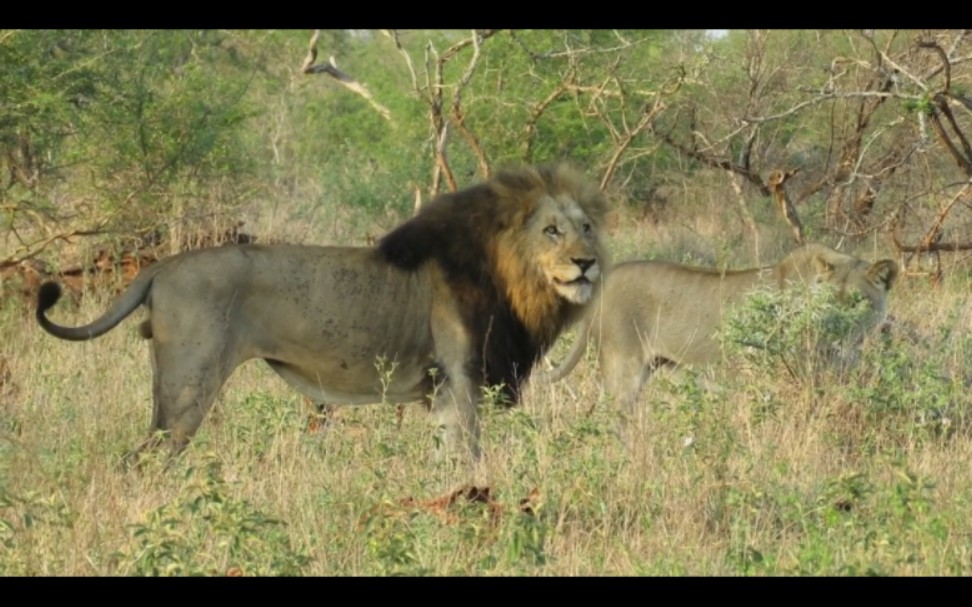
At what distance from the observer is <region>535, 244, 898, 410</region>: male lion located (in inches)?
306

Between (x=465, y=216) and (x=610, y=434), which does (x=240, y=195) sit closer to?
(x=465, y=216)

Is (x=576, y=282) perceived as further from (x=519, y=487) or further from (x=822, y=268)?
(x=519, y=487)

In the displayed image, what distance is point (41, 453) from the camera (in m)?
6.07

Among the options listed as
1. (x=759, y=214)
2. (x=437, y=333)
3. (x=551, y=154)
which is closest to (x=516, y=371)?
(x=437, y=333)

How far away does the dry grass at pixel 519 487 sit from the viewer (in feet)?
15.1

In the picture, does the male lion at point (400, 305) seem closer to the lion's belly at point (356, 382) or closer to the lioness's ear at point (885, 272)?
the lion's belly at point (356, 382)

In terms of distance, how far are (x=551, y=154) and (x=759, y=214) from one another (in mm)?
2321

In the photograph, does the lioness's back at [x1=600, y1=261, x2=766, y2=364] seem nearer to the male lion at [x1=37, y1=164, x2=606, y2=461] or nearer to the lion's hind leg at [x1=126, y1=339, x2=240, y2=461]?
the male lion at [x1=37, y1=164, x2=606, y2=461]

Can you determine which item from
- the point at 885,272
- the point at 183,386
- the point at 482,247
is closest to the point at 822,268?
the point at 885,272

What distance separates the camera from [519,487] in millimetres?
5379

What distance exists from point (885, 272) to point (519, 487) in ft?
9.62

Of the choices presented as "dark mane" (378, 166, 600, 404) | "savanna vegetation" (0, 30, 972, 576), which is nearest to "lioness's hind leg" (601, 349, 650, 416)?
"savanna vegetation" (0, 30, 972, 576)

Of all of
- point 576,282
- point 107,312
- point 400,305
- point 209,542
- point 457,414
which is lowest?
point 209,542

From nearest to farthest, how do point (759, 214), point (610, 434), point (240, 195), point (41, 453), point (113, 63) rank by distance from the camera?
point (610, 434), point (41, 453), point (113, 63), point (240, 195), point (759, 214)
